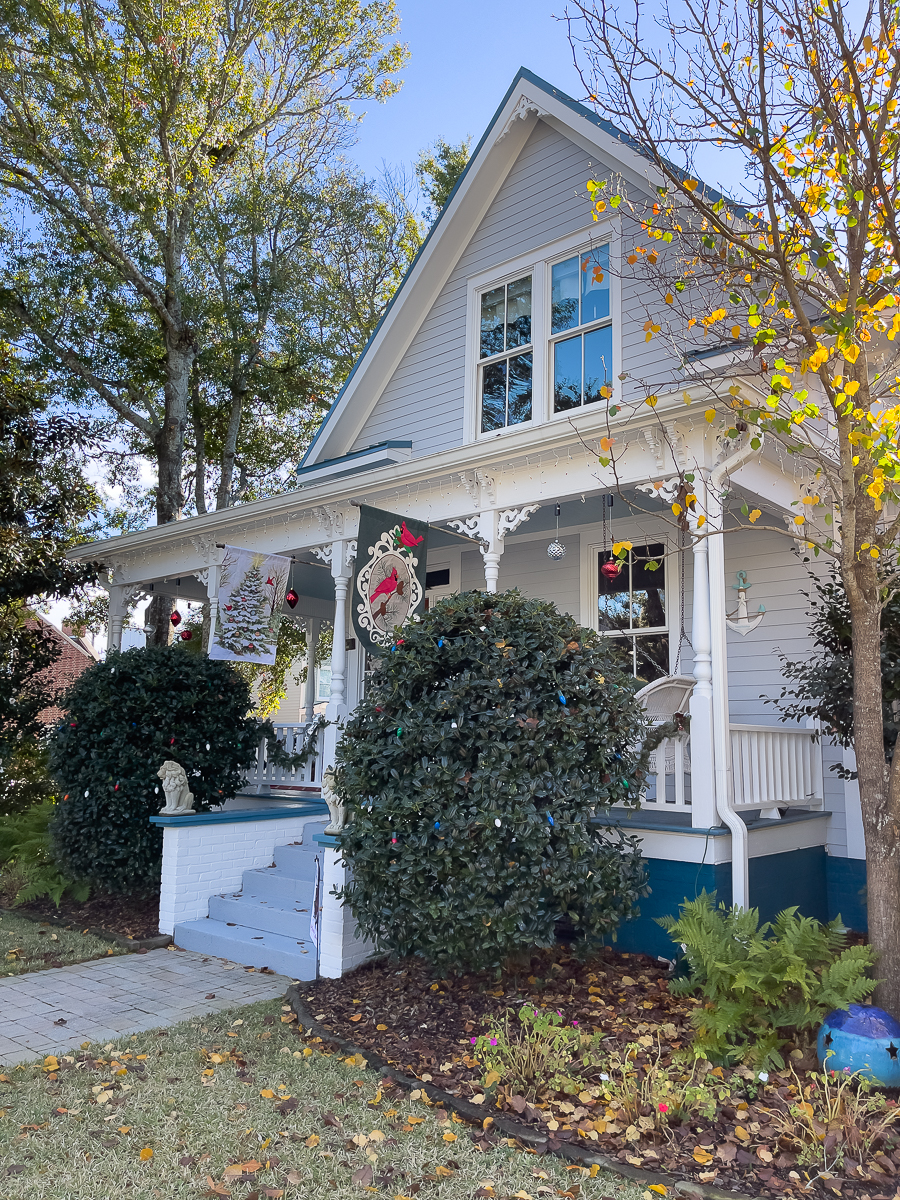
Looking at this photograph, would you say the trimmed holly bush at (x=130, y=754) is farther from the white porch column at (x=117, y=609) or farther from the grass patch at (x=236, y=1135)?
the white porch column at (x=117, y=609)

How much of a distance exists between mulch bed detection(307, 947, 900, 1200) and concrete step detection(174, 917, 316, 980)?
43 centimetres

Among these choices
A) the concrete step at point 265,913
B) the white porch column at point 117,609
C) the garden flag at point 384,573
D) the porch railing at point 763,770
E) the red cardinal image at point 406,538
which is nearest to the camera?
the porch railing at point 763,770

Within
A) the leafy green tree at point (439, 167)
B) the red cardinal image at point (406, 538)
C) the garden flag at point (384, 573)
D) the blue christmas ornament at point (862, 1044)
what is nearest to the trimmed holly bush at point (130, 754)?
the garden flag at point (384, 573)

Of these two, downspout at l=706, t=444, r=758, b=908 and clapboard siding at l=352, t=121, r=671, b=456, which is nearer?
downspout at l=706, t=444, r=758, b=908

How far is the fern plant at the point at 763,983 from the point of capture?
4.08 m

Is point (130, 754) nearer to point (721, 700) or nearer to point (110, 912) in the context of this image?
point (110, 912)

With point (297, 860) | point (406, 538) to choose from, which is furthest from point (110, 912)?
point (406, 538)

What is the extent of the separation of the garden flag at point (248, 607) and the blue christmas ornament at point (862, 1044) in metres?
6.61

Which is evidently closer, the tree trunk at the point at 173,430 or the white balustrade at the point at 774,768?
the white balustrade at the point at 774,768

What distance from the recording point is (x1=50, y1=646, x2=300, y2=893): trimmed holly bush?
26.3 ft

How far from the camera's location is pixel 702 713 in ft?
19.8

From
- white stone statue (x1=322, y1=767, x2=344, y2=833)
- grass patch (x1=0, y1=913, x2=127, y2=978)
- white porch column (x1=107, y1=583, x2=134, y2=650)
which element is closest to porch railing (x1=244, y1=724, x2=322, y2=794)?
grass patch (x1=0, y1=913, x2=127, y2=978)

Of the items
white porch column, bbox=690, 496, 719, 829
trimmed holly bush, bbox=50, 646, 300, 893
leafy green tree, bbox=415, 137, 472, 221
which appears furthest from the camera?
leafy green tree, bbox=415, 137, 472, 221

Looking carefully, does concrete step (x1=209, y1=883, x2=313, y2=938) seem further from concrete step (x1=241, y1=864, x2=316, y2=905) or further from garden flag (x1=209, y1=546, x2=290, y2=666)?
garden flag (x1=209, y1=546, x2=290, y2=666)
